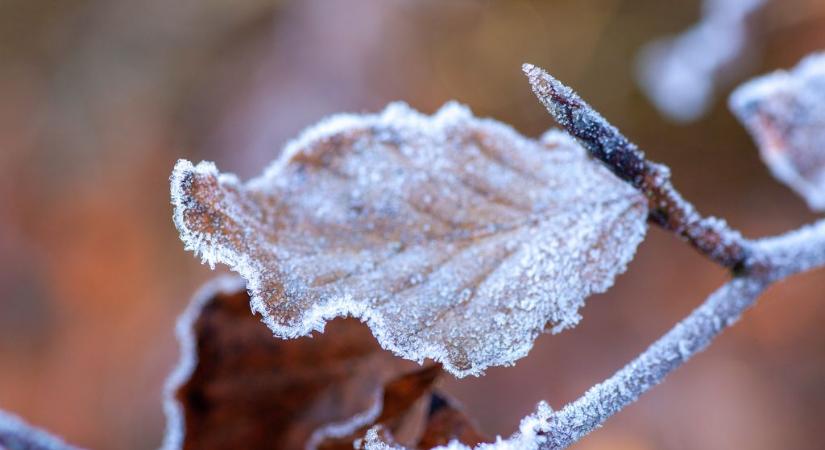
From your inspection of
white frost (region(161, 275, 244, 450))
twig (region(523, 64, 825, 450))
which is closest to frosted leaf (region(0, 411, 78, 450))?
white frost (region(161, 275, 244, 450))

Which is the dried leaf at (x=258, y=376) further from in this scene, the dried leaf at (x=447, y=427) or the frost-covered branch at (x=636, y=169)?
the frost-covered branch at (x=636, y=169)

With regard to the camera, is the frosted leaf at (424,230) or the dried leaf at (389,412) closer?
the frosted leaf at (424,230)

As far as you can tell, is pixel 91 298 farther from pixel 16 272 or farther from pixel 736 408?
pixel 736 408

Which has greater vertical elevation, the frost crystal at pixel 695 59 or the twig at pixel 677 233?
the frost crystal at pixel 695 59

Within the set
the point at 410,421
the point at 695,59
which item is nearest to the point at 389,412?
the point at 410,421

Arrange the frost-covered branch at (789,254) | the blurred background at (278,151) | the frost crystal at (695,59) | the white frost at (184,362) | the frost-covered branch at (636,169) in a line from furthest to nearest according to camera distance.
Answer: the blurred background at (278,151)
the frost crystal at (695,59)
the white frost at (184,362)
the frost-covered branch at (789,254)
the frost-covered branch at (636,169)

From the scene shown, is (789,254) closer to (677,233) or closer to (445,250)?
(677,233)

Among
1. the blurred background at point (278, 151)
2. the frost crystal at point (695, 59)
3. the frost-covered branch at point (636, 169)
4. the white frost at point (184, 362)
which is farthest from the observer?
the blurred background at point (278, 151)

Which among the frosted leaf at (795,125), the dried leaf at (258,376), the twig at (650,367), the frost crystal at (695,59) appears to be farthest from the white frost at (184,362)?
the frost crystal at (695,59)
